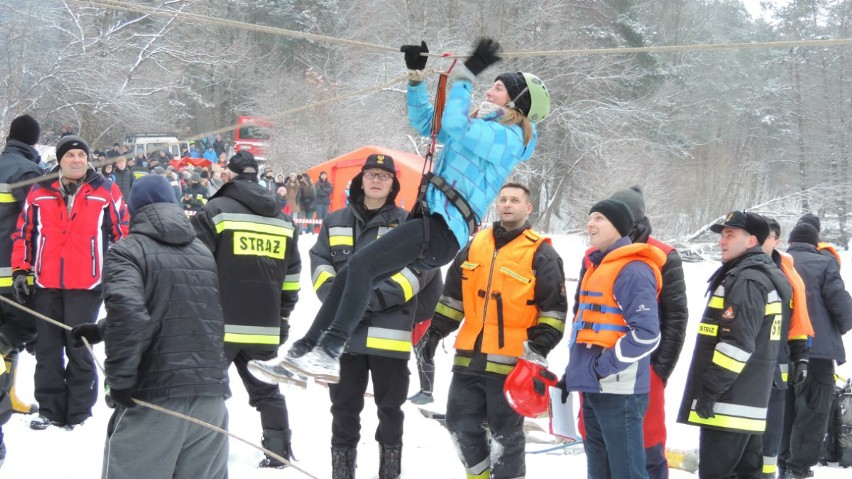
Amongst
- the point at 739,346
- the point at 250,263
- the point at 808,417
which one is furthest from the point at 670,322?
the point at 250,263

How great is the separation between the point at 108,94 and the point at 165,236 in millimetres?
20713

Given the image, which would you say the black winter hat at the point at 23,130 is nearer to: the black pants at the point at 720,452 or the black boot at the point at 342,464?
the black boot at the point at 342,464

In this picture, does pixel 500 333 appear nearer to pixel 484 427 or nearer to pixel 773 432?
pixel 484 427

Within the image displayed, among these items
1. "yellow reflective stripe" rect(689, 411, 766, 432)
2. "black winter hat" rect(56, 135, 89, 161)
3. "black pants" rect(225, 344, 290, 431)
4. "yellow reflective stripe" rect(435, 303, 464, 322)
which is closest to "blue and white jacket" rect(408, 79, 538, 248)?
"yellow reflective stripe" rect(435, 303, 464, 322)

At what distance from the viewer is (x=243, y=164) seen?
6031 mm

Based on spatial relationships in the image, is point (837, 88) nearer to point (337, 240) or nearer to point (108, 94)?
point (108, 94)

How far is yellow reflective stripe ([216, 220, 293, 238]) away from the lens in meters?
5.79

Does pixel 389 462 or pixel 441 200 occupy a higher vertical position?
pixel 441 200

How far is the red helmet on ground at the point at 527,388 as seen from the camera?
4.95 meters

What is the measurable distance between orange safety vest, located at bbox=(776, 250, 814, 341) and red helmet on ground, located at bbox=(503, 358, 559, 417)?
2.53 m

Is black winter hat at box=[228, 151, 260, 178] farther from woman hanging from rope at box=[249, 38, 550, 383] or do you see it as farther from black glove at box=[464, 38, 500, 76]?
black glove at box=[464, 38, 500, 76]

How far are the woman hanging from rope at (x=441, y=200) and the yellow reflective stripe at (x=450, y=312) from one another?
1.00 m

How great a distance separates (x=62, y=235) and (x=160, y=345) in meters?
3.04

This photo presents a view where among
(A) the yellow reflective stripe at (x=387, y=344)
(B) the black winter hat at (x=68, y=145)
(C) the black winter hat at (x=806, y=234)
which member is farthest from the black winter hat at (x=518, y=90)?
(C) the black winter hat at (x=806, y=234)
